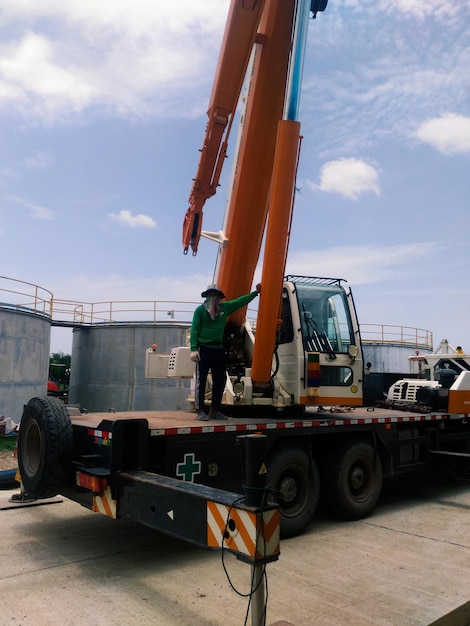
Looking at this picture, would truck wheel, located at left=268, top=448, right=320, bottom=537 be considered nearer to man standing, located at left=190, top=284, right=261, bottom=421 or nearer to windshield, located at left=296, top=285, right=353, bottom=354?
man standing, located at left=190, top=284, right=261, bottom=421

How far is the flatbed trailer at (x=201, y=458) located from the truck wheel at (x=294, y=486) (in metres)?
0.01

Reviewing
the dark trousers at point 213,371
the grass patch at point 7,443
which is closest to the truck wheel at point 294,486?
the dark trousers at point 213,371

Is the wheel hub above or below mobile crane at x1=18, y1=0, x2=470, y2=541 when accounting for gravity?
below

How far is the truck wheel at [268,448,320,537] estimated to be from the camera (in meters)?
6.32

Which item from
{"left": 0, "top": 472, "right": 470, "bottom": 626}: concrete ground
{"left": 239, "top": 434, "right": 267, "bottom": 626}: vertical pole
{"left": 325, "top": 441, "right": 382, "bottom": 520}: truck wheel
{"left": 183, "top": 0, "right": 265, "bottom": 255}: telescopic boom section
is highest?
{"left": 183, "top": 0, "right": 265, "bottom": 255}: telescopic boom section

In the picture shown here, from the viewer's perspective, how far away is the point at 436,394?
9891 millimetres

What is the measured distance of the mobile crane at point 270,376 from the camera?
5543 millimetres

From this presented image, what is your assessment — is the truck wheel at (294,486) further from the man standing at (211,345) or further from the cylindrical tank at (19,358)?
the cylindrical tank at (19,358)

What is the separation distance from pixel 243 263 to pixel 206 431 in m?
2.96

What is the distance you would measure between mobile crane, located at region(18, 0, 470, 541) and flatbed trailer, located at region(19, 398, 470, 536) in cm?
2

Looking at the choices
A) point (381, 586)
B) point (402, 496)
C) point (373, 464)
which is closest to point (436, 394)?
point (402, 496)

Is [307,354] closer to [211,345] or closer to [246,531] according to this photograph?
[211,345]

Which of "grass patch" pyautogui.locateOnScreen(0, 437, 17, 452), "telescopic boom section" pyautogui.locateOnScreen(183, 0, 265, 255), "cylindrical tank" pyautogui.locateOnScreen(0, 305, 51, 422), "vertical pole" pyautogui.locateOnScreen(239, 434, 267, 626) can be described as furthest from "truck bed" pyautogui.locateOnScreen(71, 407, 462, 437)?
"cylindrical tank" pyautogui.locateOnScreen(0, 305, 51, 422)

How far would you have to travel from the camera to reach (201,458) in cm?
561
